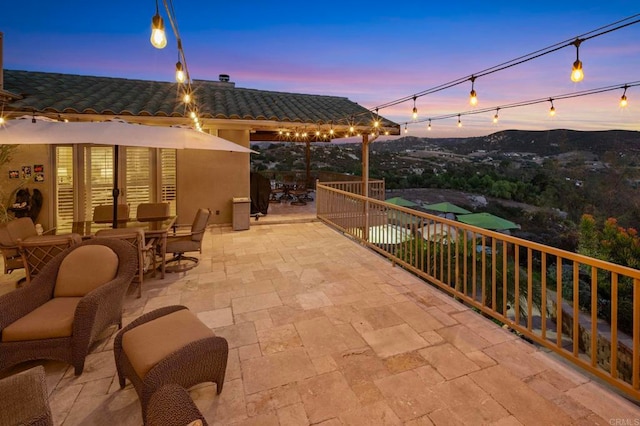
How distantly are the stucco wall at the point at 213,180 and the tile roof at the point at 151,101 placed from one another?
3.41 ft

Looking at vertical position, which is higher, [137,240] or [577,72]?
[577,72]

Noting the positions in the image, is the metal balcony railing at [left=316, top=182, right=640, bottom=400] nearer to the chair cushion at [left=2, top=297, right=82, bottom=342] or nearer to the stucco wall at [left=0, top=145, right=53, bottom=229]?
the chair cushion at [left=2, top=297, right=82, bottom=342]

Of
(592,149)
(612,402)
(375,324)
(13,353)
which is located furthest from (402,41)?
(592,149)

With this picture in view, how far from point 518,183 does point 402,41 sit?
15019 millimetres

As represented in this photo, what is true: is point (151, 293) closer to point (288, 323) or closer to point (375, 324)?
point (288, 323)

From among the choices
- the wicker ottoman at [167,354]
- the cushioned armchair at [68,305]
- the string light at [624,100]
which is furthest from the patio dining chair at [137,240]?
the string light at [624,100]

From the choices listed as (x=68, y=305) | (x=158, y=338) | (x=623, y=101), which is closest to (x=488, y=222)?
(x=623, y=101)

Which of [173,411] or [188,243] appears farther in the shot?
[188,243]

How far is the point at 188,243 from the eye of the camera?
16.1 ft

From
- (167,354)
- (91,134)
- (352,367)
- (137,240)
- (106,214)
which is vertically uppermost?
(91,134)

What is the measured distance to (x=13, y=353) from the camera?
A: 2326 mm

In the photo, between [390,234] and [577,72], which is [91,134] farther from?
[577,72]

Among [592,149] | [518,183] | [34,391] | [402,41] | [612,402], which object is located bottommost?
[612,402]

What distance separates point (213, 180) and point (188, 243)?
10.7 feet
